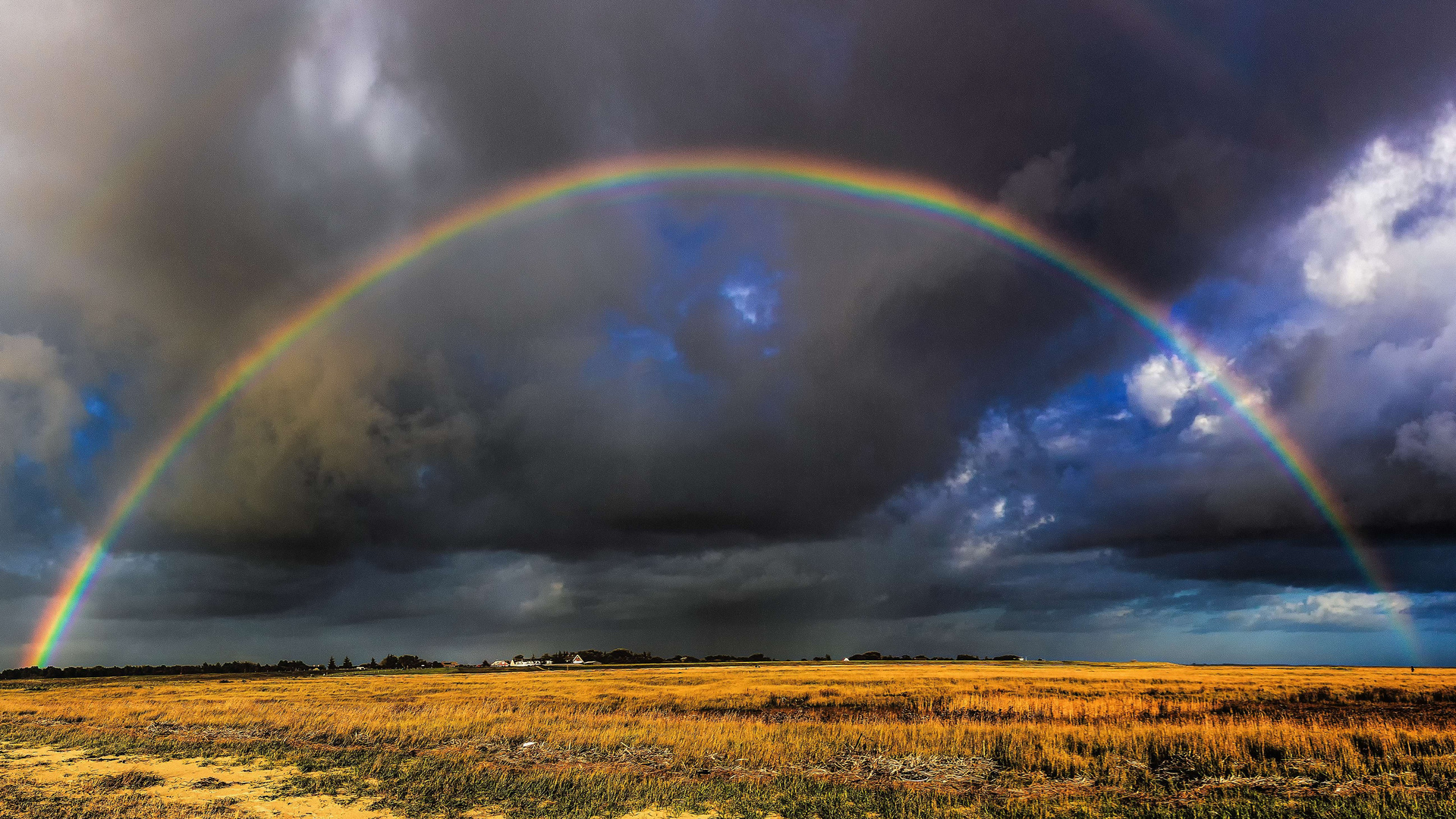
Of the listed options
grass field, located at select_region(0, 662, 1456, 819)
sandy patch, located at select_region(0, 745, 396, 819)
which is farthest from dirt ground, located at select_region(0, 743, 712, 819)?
grass field, located at select_region(0, 662, 1456, 819)

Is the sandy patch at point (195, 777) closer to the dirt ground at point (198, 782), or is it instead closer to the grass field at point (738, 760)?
the dirt ground at point (198, 782)

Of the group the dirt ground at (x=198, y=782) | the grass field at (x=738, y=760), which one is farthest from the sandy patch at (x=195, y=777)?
the grass field at (x=738, y=760)

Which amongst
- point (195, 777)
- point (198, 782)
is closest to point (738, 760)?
point (198, 782)

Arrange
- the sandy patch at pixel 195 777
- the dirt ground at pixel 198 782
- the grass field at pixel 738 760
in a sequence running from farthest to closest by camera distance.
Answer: the grass field at pixel 738 760 → the sandy patch at pixel 195 777 → the dirt ground at pixel 198 782

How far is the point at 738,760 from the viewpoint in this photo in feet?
86.2

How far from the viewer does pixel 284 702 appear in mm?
50812

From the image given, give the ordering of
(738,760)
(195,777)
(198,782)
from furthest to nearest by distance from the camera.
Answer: (738,760) < (195,777) < (198,782)

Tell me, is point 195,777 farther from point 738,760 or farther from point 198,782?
point 738,760

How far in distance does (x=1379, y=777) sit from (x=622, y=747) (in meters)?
23.4

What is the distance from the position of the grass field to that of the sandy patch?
0.13 metres

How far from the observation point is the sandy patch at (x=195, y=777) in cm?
2034

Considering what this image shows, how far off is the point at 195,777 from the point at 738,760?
17.2 metres

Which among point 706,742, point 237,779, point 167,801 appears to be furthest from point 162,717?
point 706,742

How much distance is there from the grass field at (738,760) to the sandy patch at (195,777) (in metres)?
0.13
